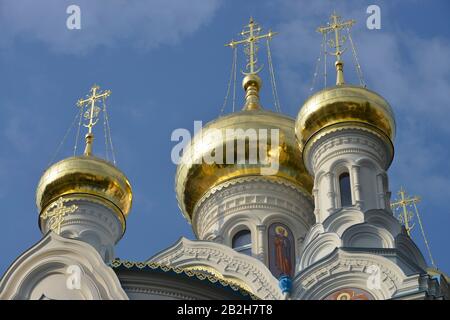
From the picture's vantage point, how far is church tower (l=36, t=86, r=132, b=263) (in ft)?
50.3

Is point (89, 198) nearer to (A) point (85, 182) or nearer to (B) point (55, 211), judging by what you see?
(A) point (85, 182)

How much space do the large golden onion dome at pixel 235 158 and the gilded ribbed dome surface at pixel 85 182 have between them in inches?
37.3

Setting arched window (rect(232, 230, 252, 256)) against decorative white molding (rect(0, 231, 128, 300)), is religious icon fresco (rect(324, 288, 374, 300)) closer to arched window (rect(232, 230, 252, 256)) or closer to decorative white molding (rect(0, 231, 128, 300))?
decorative white molding (rect(0, 231, 128, 300))

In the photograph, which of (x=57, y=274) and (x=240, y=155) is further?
(x=240, y=155)

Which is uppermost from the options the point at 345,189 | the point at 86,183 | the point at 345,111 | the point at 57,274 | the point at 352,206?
the point at 345,111

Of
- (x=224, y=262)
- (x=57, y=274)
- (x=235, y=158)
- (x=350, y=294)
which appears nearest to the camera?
(x=57, y=274)

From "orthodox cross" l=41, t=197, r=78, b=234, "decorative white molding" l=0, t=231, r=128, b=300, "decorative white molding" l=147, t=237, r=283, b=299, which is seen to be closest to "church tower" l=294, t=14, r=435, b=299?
"decorative white molding" l=147, t=237, r=283, b=299

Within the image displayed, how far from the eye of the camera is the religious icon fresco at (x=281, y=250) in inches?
600

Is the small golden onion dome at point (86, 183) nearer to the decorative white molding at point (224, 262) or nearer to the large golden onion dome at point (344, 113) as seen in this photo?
the decorative white molding at point (224, 262)

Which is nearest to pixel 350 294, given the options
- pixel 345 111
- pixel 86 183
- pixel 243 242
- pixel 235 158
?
→ pixel 345 111

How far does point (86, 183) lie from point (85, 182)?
2 centimetres

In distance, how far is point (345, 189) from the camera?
14.4 metres
